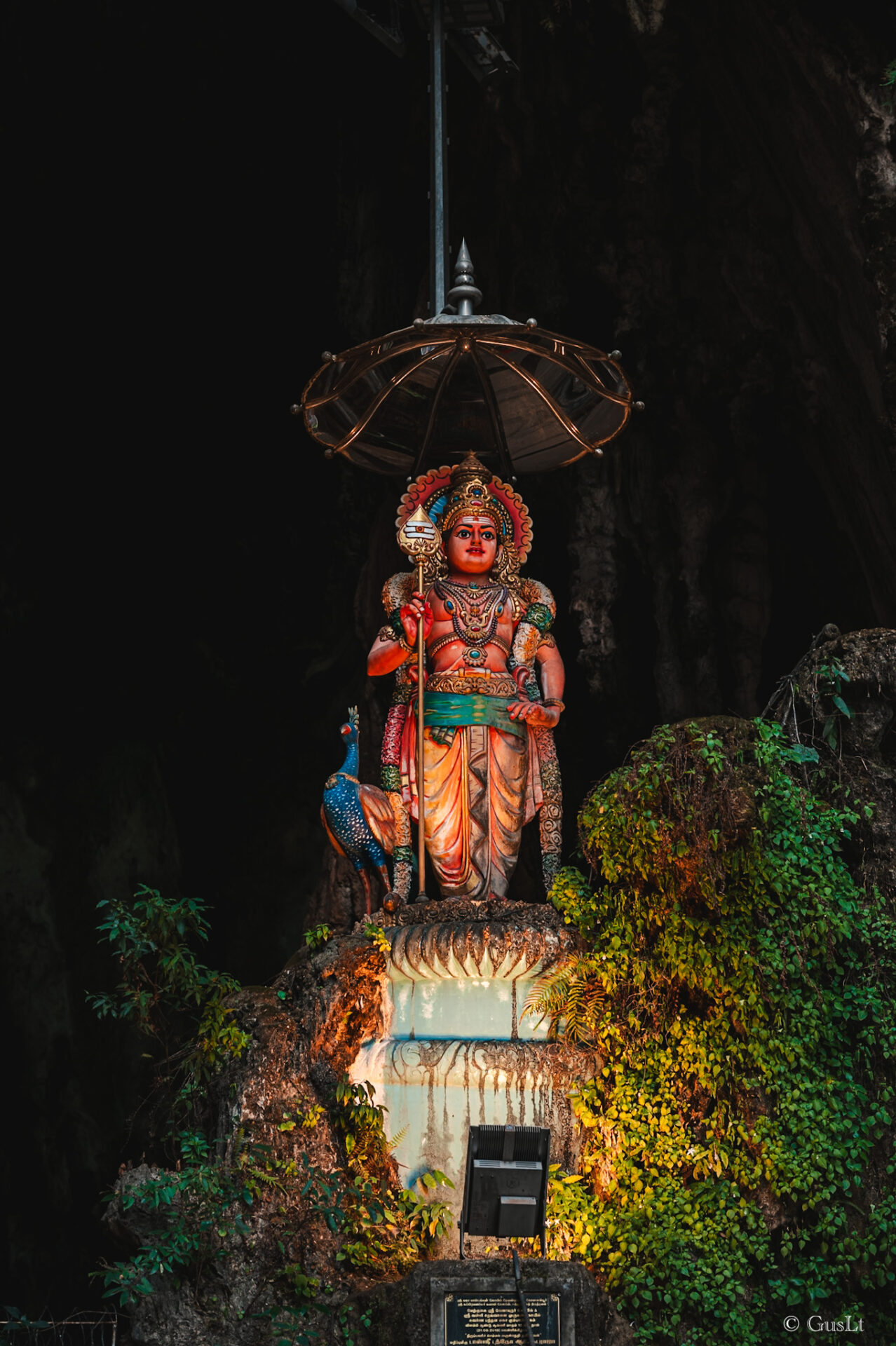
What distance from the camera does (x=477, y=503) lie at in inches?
298

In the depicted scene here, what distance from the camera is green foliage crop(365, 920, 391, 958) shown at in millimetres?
6277

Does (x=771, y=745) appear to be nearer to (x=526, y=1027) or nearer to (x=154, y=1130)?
(x=526, y=1027)

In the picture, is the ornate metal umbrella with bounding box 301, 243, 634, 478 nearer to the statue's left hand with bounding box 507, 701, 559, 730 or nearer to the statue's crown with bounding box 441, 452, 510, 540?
the statue's crown with bounding box 441, 452, 510, 540

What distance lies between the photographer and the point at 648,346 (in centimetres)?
995

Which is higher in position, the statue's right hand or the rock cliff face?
the statue's right hand

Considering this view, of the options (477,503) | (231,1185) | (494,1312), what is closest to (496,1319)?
(494,1312)

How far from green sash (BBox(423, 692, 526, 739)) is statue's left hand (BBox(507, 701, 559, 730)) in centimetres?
6

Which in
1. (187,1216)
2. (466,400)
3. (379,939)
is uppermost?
(466,400)

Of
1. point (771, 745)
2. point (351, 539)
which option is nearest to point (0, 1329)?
point (771, 745)

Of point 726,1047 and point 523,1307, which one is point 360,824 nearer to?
point 726,1047

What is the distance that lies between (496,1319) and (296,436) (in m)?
8.68

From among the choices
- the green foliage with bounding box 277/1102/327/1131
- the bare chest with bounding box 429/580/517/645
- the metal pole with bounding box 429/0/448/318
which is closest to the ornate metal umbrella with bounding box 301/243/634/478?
the metal pole with bounding box 429/0/448/318

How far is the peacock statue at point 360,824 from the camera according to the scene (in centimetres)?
693

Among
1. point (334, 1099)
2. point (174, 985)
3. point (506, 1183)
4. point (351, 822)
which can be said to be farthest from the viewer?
point (351, 822)
